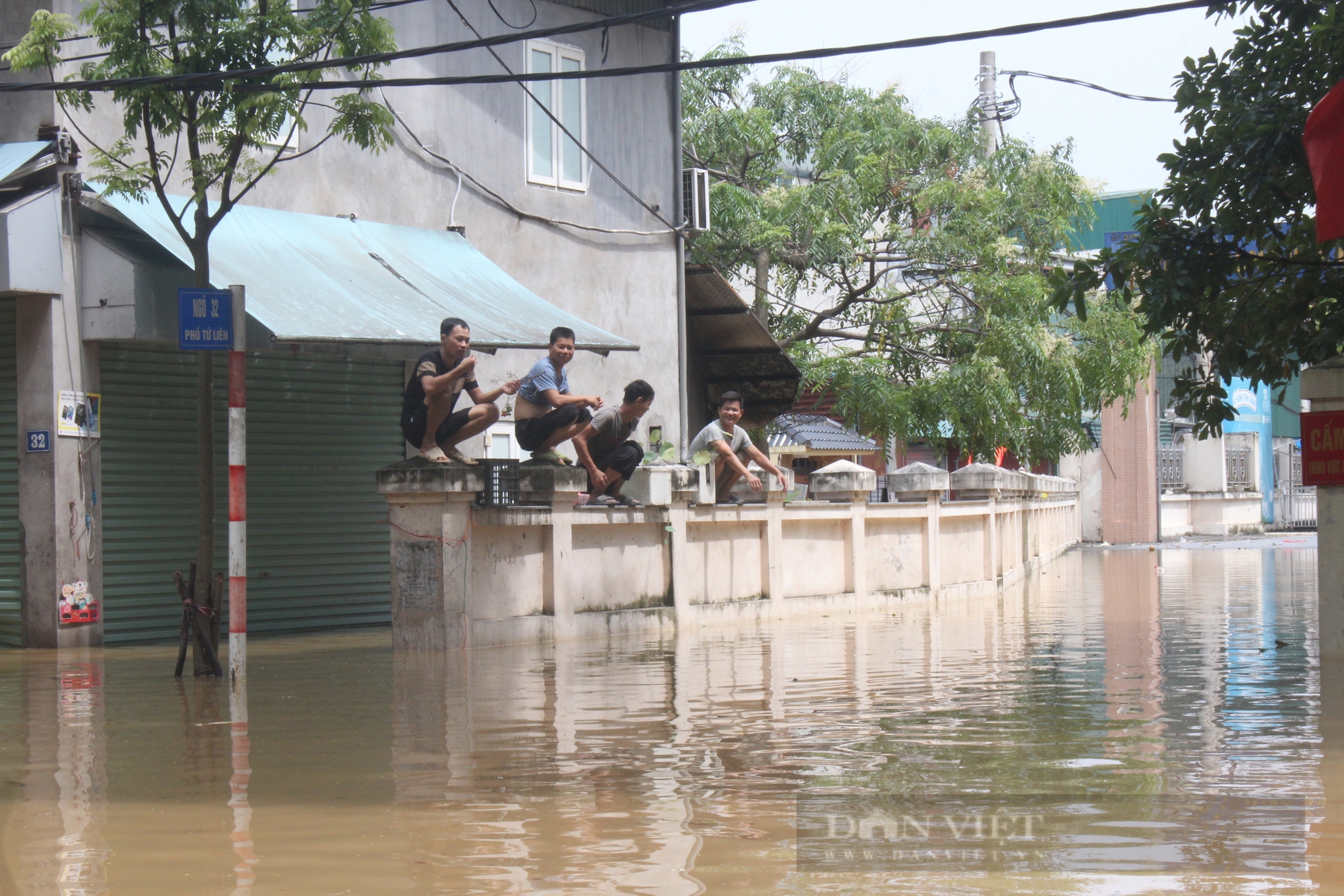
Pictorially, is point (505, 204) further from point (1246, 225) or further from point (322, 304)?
point (1246, 225)

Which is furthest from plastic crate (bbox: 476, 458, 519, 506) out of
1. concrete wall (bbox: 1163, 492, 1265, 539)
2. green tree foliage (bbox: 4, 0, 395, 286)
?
concrete wall (bbox: 1163, 492, 1265, 539)

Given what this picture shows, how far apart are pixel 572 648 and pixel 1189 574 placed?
50.3 feet

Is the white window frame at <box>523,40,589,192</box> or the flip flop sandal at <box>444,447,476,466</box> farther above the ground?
the white window frame at <box>523,40,589,192</box>

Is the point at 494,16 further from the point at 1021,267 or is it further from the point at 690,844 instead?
the point at 690,844

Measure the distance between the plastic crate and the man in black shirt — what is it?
0.16m

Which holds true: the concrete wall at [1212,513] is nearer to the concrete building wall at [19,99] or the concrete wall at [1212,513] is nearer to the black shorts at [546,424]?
the black shorts at [546,424]

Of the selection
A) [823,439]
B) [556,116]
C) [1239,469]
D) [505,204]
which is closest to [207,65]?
[505,204]

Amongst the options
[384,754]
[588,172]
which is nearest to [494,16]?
[588,172]

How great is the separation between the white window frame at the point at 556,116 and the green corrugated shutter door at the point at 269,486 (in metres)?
3.48

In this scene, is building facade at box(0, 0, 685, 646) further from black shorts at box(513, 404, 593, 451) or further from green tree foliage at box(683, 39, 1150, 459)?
green tree foliage at box(683, 39, 1150, 459)

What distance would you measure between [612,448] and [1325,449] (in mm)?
6329

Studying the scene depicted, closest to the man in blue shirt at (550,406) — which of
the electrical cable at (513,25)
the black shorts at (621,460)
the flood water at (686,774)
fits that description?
the black shorts at (621,460)

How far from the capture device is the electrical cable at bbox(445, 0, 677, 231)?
17.7 m

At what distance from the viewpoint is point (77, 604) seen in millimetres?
13766
